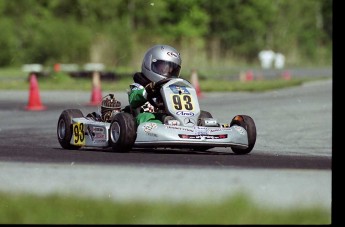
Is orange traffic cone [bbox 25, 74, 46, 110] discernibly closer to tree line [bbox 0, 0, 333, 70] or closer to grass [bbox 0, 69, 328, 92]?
tree line [bbox 0, 0, 333, 70]

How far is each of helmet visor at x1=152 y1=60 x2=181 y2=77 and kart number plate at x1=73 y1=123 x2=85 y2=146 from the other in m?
1.00

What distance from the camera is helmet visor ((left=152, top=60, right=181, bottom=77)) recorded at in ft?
36.0

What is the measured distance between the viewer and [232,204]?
7023mm

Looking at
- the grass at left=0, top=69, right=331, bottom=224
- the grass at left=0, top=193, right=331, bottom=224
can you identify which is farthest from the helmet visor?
the grass at left=0, top=193, right=331, bottom=224

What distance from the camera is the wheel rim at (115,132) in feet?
34.6

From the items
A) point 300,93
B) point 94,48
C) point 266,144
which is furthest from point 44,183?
point 94,48

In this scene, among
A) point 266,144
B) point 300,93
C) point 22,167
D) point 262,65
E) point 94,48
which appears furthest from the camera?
point 262,65

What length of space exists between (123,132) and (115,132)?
29cm

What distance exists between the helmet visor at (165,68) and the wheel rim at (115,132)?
2.64ft

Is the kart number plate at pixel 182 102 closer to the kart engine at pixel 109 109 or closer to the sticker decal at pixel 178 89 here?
the sticker decal at pixel 178 89

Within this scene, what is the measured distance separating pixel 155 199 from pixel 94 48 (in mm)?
32340

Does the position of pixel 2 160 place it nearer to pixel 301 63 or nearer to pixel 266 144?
pixel 266 144

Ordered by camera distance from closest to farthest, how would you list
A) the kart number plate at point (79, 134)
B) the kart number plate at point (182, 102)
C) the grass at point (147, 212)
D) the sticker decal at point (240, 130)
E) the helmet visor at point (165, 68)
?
the grass at point (147, 212) → the sticker decal at point (240, 130) → the kart number plate at point (182, 102) → the helmet visor at point (165, 68) → the kart number plate at point (79, 134)

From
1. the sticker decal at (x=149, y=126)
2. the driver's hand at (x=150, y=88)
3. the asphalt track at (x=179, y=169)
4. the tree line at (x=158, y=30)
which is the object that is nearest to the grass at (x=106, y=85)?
the tree line at (x=158, y=30)
